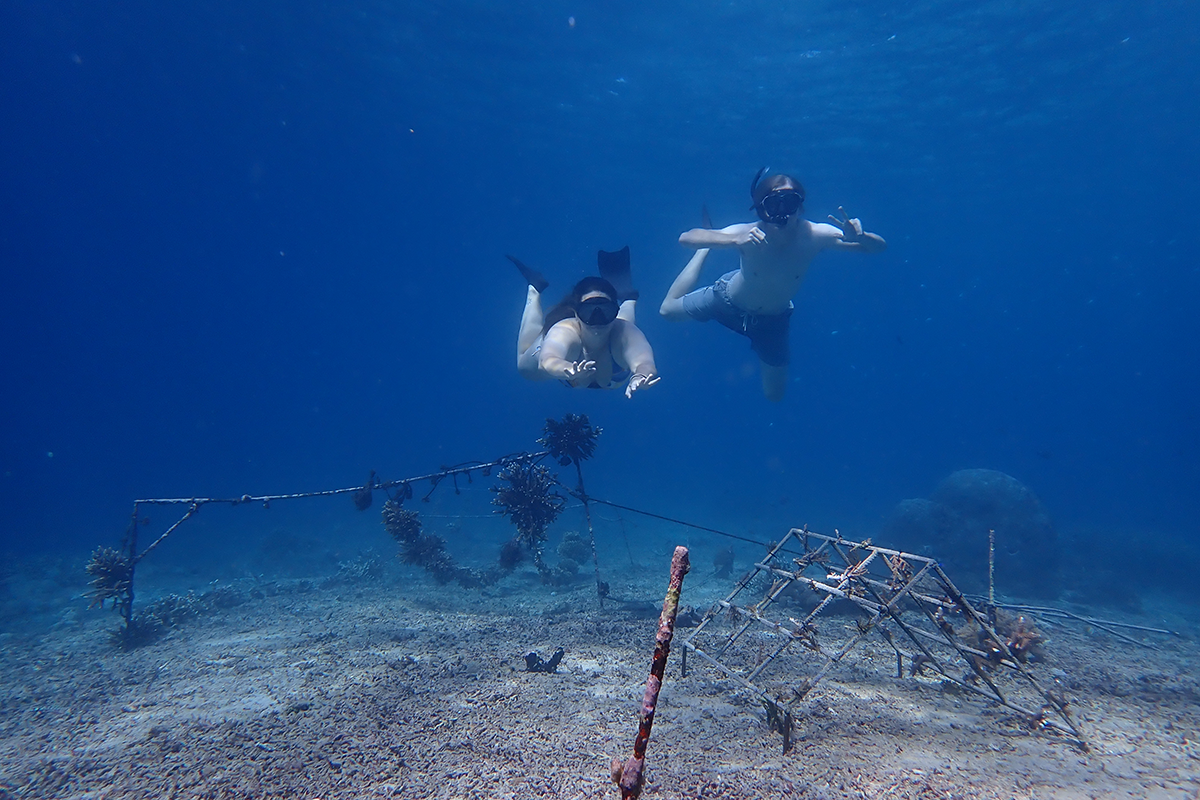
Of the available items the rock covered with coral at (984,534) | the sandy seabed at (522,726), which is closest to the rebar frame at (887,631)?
the sandy seabed at (522,726)

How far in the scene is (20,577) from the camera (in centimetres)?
1919

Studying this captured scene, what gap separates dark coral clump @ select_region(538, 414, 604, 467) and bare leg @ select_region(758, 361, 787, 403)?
17.9ft

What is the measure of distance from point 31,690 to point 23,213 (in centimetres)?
6206

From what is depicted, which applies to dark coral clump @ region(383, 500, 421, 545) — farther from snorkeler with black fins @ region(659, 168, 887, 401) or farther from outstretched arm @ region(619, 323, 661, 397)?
snorkeler with black fins @ region(659, 168, 887, 401)

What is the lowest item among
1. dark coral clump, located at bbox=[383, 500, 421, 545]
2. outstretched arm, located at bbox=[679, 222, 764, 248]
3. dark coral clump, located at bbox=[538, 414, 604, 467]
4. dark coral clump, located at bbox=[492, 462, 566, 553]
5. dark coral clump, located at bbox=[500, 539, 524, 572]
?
dark coral clump, located at bbox=[500, 539, 524, 572]

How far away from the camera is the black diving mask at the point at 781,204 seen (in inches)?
291

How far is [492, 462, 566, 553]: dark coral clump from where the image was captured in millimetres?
7934

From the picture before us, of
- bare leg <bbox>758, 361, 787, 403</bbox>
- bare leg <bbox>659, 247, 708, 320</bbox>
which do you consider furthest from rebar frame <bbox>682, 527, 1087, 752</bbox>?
bare leg <bbox>758, 361, 787, 403</bbox>

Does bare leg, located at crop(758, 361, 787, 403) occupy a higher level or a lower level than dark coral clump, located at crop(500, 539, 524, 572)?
higher

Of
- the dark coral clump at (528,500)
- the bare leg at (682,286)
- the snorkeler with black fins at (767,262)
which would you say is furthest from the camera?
the bare leg at (682,286)

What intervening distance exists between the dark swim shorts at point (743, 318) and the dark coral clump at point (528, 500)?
16.8 feet

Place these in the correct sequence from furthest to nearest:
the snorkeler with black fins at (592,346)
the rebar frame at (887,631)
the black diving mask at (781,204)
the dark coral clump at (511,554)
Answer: the dark coral clump at (511,554) → the black diving mask at (781,204) → the snorkeler with black fins at (592,346) → the rebar frame at (887,631)

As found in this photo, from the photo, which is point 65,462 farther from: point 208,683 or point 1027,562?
point 1027,562

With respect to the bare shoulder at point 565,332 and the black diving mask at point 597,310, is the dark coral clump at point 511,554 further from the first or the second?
the black diving mask at point 597,310
